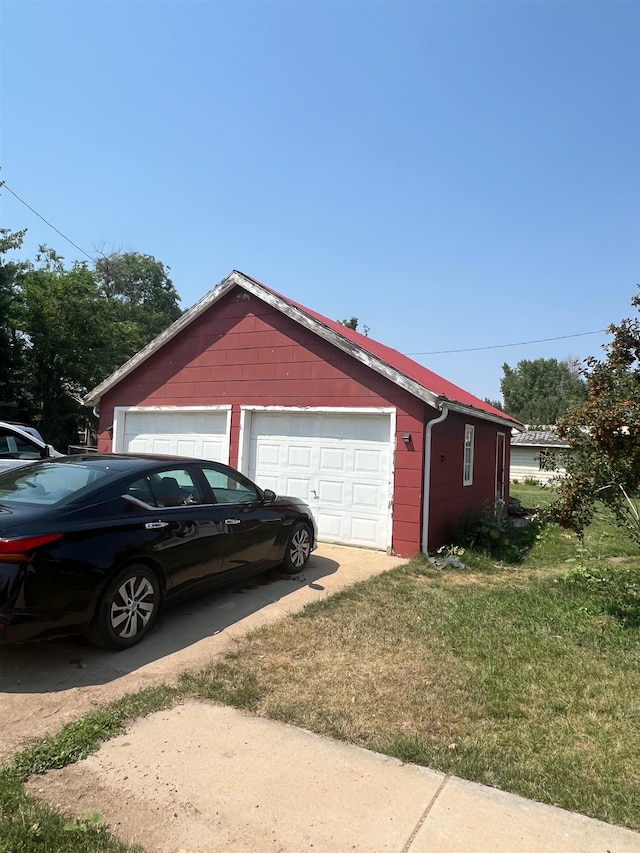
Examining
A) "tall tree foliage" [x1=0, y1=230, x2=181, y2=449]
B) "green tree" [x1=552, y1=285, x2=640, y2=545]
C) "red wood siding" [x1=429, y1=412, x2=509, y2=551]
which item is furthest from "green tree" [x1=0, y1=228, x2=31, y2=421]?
"green tree" [x1=552, y1=285, x2=640, y2=545]

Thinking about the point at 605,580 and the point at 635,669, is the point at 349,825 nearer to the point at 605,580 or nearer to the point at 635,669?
the point at 635,669

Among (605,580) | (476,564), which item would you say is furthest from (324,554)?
(605,580)

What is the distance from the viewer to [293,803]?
2602mm

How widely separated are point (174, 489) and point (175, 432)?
642cm

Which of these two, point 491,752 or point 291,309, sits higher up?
point 291,309

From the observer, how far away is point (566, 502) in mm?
5691

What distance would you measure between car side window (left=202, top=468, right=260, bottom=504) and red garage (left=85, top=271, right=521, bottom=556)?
10.4 ft

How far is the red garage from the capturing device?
28.2 ft

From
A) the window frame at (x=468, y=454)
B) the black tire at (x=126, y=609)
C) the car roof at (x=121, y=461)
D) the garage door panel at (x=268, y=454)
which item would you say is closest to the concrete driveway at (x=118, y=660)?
the black tire at (x=126, y=609)

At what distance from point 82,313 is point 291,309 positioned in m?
15.0

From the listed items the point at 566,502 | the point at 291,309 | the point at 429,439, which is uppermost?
the point at 291,309

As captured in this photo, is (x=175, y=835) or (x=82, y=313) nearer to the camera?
(x=175, y=835)

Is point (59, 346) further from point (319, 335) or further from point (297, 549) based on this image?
point (297, 549)

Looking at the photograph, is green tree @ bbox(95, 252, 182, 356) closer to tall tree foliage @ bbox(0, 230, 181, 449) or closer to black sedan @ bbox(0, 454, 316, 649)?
tall tree foliage @ bbox(0, 230, 181, 449)
